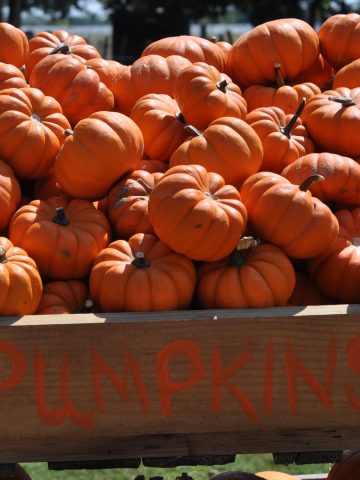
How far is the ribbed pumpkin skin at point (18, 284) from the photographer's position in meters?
2.10

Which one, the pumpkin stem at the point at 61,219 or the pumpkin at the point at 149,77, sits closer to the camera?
the pumpkin stem at the point at 61,219

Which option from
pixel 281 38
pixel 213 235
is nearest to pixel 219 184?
pixel 213 235

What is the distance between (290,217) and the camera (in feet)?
7.68

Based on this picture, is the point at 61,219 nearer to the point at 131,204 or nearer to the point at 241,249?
the point at 131,204

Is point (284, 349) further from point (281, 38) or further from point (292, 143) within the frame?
point (281, 38)

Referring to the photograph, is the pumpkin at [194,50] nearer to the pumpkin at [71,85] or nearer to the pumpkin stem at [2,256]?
the pumpkin at [71,85]

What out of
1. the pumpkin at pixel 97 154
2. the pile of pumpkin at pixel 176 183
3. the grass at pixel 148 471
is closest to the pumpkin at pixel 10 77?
the pile of pumpkin at pixel 176 183

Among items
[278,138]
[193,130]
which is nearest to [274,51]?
[278,138]

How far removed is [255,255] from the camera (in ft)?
7.79

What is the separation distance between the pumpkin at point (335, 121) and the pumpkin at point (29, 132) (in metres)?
0.95

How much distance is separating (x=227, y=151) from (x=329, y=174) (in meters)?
0.36

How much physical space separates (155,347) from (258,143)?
0.95 m

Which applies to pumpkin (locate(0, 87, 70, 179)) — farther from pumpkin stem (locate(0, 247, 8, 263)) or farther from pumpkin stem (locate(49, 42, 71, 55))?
pumpkin stem (locate(0, 247, 8, 263))

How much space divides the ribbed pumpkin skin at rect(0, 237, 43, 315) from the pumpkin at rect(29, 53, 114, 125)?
95cm
